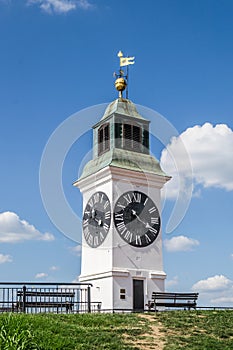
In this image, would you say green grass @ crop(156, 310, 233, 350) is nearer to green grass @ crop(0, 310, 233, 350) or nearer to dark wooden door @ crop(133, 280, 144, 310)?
green grass @ crop(0, 310, 233, 350)

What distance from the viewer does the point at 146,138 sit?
95.2 feet

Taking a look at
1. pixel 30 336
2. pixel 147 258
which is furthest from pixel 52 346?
pixel 147 258

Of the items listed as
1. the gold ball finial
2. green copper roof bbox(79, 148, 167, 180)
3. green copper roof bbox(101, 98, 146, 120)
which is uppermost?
the gold ball finial

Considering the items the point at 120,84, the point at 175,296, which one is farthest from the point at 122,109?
the point at 175,296

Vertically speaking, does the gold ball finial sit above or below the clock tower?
above

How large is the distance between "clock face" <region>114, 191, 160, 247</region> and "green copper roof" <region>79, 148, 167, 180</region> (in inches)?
48.5

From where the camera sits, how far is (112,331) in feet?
53.8

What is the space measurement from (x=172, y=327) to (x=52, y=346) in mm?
5469

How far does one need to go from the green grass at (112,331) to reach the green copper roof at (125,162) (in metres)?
8.64

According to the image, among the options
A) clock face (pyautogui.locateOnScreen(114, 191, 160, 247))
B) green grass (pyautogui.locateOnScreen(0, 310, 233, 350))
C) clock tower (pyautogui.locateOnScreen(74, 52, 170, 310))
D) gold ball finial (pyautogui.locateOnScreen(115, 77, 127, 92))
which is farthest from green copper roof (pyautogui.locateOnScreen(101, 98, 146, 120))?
green grass (pyautogui.locateOnScreen(0, 310, 233, 350))

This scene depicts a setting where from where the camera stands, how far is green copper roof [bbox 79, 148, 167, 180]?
2729 cm

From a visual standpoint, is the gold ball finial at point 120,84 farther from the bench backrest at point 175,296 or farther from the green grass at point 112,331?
the green grass at point 112,331

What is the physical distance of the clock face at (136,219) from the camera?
Result: 26625 mm

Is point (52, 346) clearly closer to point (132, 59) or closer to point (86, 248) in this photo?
point (86, 248)
